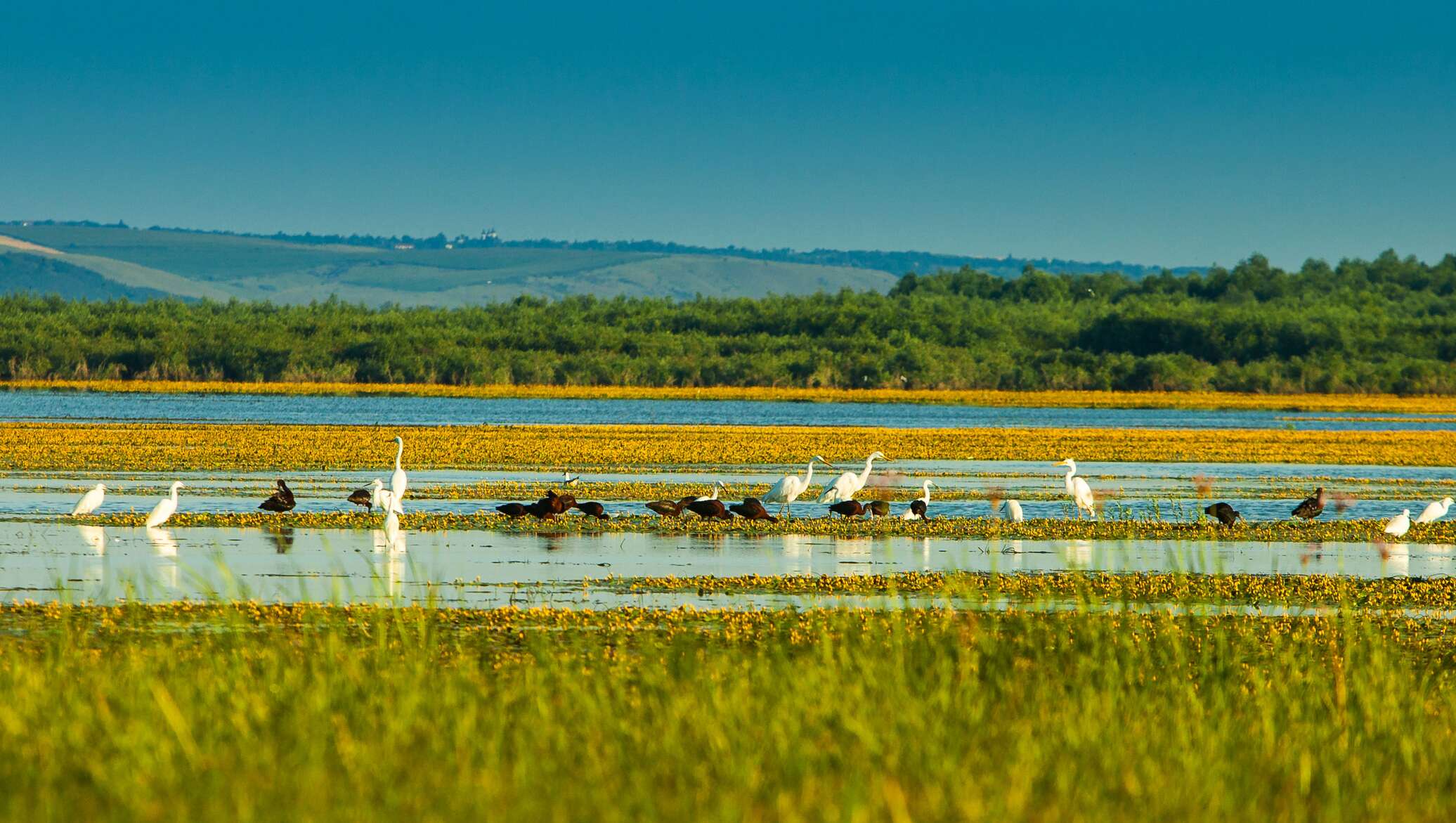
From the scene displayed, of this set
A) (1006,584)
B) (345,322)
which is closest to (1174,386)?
(345,322)

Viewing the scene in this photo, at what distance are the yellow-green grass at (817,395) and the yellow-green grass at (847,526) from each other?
5913 cm

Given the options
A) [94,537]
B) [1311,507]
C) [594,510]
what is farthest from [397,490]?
[1311,507]

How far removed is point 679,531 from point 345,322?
11333cm

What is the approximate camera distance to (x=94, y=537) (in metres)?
20.9

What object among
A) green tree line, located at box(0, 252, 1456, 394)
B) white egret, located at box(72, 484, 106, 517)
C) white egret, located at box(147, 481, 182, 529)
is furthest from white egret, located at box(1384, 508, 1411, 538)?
green tree line, located at box(0, 252, 1456, 394)

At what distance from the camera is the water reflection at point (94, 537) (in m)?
19.7

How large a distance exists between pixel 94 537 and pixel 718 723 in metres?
13.8

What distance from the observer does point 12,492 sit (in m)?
27.1

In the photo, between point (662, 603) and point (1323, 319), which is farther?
point (1323, 319)

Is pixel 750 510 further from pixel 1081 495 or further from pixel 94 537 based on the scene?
pixel 94 537

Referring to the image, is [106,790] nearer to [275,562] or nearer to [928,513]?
[275,562]

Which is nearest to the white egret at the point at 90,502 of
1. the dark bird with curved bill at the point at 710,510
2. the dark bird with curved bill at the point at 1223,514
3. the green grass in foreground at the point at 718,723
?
the dark bird with curved bill at the point at 710,510

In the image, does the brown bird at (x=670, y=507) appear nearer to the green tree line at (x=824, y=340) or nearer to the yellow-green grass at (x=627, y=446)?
the yellow-green grass at (x=627, y=446)

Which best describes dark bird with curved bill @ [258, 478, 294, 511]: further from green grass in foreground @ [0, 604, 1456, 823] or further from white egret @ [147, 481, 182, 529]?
green grass in foreground @ [0, 604, 1456, 823]
